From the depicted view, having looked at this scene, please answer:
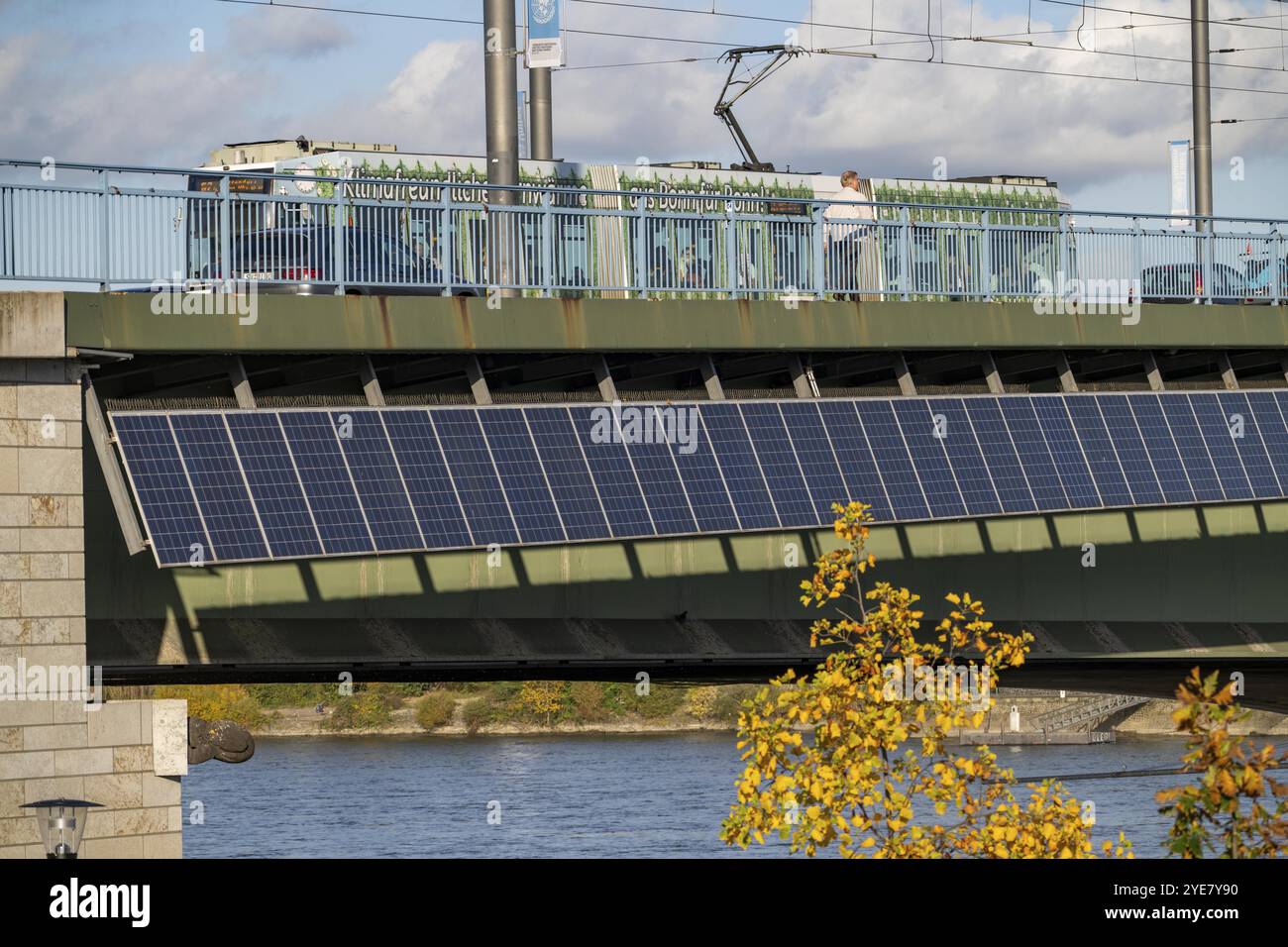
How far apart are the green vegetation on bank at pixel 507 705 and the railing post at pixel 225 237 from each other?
87028 millimetres

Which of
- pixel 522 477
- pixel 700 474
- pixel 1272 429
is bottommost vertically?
pixel 522 477

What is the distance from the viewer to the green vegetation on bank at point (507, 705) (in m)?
108

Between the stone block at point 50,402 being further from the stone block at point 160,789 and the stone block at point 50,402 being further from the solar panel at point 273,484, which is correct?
the stone block at point 160,789

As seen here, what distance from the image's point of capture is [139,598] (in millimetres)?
20281

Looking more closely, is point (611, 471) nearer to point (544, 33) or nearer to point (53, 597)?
point (544, 33)

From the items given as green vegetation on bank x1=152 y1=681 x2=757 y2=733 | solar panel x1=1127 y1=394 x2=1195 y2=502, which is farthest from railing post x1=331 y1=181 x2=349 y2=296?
green vegetation on bank x1=152 y1=681 x2=757 y2=733

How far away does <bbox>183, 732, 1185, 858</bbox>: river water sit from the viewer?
58375mm

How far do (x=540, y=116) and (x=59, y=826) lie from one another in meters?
22.3

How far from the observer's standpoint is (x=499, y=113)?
21734mm

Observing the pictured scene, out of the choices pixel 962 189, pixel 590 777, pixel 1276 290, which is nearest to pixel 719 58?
pixel 962 189

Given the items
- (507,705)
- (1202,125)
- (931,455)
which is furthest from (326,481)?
(507,705)

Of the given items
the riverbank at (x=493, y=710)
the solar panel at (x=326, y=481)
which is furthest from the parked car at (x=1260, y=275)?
the riverbank at (x=493, y=710)
